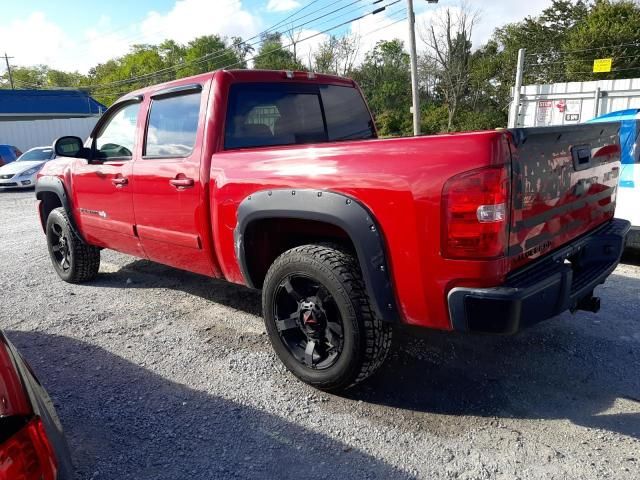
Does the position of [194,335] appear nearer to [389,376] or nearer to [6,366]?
[389,376]

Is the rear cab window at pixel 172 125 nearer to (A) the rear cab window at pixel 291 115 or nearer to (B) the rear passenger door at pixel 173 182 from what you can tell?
(B) the rear passenger door at pixel 173 182

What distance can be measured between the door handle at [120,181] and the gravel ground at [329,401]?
1117mm

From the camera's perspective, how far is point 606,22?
91.8 feet

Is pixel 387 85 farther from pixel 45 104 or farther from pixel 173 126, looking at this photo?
pixel 173 126

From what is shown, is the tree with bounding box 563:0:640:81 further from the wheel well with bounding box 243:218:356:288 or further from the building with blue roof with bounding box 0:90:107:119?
the building with blue roof with bounding box 0:90:107:119

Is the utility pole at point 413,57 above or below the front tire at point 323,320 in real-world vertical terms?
above

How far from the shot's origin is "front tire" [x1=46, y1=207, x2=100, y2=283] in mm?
5102

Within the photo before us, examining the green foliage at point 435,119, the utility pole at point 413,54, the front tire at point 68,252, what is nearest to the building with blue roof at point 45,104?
the green foliage at point 435,119

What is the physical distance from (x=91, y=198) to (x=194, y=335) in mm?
1760

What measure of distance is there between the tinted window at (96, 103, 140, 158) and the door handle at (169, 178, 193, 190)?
2.86 ft

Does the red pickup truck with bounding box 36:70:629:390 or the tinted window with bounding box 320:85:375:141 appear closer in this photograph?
the red pickup truck with bounding box 36:70:629:390

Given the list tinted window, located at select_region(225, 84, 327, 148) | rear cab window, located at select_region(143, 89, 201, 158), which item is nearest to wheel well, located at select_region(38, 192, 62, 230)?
rear cab window, located at select_region(143, 89, 201, 158)

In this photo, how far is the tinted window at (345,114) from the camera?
4152mm

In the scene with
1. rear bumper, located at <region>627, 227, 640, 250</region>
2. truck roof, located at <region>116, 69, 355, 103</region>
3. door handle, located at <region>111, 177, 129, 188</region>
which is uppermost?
truck roof, located at <region>116, 69, 355, 103</region>
